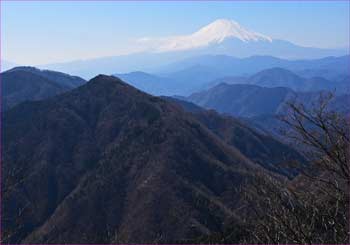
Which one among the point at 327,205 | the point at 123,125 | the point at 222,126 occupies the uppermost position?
Answer: the point at 327,205

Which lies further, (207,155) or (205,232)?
(207,155)

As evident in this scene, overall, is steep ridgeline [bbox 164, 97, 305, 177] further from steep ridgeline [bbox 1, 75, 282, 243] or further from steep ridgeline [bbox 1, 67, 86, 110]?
steep ridgeline [bbox 1, 67, 86, 110]

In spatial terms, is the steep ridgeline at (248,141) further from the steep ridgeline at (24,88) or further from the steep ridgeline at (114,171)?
the steep ridgeline at (24,88)

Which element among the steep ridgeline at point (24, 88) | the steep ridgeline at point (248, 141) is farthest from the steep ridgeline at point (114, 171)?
the steep ridgeline at point (24, 88)

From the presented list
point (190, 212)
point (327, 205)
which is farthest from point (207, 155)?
point (327, 205)

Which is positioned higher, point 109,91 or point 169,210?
point 109,91

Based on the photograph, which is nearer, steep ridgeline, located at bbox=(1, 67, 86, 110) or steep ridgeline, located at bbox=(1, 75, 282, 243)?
steep ridgeline, located at bbox=(1, 75, 282, 243)

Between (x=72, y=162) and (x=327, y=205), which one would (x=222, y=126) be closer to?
(x=72, y=162)

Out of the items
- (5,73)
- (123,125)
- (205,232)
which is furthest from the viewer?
(5,73)

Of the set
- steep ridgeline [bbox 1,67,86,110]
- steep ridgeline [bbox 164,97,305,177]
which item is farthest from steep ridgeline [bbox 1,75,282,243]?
steep ridgeline [bbox 1,67,86,110]
